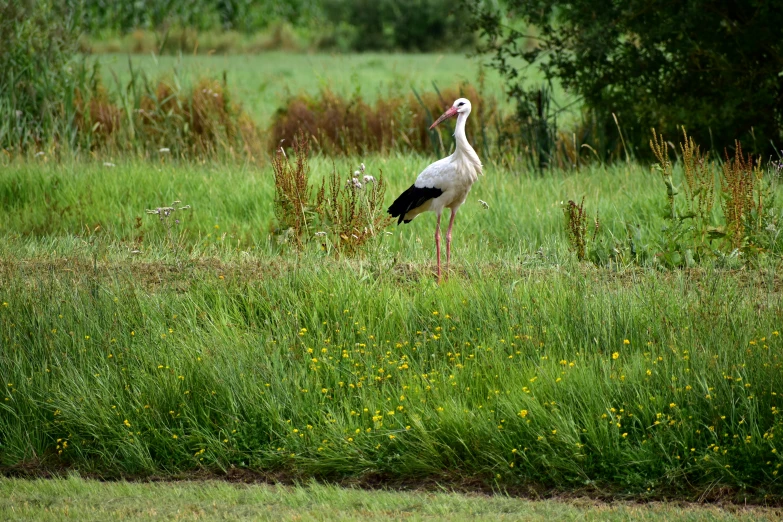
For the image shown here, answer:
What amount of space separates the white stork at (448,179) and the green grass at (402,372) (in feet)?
1.49

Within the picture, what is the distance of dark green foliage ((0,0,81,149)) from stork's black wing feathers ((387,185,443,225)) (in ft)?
20.0

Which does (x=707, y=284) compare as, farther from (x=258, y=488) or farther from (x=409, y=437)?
(x=258, y=488)

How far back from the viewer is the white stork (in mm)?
7051

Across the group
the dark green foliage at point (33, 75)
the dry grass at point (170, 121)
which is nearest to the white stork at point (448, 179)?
the dry grass at point (170, 121)

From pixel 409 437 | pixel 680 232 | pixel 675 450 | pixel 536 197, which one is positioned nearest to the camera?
pixel 675 450

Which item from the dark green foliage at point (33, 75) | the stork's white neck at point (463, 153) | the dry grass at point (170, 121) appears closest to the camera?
the stork's white neck at point (463, 153)

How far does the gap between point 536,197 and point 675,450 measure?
4981 millimetres

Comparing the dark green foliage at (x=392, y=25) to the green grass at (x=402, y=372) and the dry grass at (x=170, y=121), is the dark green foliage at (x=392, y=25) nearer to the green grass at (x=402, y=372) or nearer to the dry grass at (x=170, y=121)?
the dry grass at (x=170, y=121)

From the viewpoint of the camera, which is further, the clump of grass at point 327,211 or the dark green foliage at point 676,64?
the dark green foliage at point 676,64

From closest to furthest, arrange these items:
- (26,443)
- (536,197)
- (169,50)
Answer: (26,443) → (536,197) → (169,50)

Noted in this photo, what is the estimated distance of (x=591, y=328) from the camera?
5734 millimetres

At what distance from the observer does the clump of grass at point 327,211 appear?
292 inches

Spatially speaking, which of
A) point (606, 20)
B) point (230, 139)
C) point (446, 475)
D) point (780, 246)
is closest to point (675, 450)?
point (446, 475)

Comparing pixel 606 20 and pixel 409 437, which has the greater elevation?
pixel 606 20
